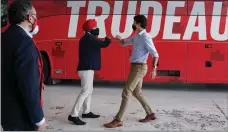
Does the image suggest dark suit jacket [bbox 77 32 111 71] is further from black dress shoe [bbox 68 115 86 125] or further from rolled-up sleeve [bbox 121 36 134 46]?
black dress shoe [bbox 68 115 86 125]

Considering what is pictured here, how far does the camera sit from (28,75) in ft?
8.52

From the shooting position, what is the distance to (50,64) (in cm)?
978

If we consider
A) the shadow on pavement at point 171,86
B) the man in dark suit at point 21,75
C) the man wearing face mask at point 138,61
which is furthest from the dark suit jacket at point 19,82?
the shadow on pavement at point 171,86

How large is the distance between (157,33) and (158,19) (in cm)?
36

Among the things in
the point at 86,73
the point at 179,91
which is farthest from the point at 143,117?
the point at 179,91

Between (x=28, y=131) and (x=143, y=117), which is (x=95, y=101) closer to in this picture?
(x=143, y=117)

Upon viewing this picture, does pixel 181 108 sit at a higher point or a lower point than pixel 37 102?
lower

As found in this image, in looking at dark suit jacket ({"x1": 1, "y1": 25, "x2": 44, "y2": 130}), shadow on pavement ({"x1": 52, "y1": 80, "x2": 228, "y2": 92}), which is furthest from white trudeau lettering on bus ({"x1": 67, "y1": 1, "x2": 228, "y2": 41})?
dark suit jacket ({"x1": 1, "y1": 25, "x2": 44, "y2": 130})

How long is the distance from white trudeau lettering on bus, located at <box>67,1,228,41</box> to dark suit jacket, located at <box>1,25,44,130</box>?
6.66 m

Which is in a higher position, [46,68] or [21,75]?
[21,75]

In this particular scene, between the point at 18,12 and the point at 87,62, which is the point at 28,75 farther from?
the point at 87,62

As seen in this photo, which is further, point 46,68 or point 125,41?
point 46,68

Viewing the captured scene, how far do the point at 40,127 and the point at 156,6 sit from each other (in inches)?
273

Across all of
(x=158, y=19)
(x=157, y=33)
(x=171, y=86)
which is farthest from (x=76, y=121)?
(x=171, y=86)
